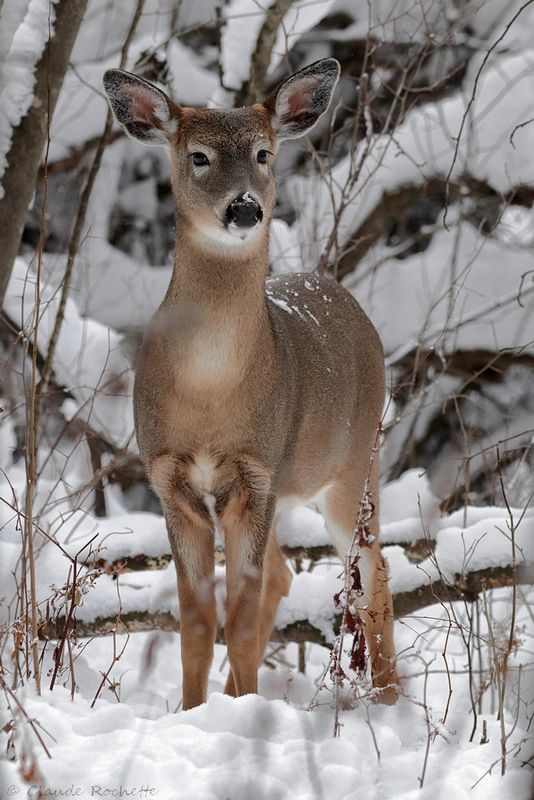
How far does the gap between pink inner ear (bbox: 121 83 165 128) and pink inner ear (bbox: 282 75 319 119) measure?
49 centimetres

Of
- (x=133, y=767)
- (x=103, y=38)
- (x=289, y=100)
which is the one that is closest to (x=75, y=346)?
(x=289, y=100)

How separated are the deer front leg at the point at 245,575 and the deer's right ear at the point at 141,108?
4.60ft

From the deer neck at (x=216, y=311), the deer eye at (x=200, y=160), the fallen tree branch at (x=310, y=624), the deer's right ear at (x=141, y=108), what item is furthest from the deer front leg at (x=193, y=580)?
the deer's right ear at (x=141, y=108)

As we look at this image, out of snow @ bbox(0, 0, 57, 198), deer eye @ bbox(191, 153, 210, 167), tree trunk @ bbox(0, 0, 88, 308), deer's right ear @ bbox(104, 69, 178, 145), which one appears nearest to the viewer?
deer eye @ bbox(191, 153, 210, 167)

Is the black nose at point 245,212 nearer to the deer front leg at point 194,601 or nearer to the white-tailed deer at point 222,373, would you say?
the white-tailed deer at point 222,373

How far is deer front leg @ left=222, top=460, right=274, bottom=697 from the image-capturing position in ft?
14.0

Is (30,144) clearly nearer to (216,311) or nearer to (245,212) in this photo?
(216,311)

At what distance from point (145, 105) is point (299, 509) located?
2.56 m

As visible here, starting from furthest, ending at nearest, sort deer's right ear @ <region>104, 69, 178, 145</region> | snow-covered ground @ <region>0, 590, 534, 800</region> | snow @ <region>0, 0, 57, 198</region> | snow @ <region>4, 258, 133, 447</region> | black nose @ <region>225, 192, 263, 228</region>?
1. snow @ <region>4, 258, 133, 447</region>
2. snow @ <region>0, 0, 57, 198</region>
3. deer's right ear @ <region>104, 69, 178, 145</region>
4. black nose @ <region>225, 192, 263, 228</region>
5. snow-covered ground @ <region>0, 590, 534, 800</region>

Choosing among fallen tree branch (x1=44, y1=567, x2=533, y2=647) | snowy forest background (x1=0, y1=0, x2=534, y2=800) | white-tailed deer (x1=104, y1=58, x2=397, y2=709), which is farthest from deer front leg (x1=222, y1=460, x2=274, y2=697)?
fallen tree branch (x1=44, y1=567, x2=533, y2=647)

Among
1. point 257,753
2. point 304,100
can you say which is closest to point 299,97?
point 304,100

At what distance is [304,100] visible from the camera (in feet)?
15.4

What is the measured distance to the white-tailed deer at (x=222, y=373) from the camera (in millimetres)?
4168

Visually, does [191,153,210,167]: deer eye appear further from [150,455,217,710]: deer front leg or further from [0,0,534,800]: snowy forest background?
[150,455,217,710]: deer front leg
